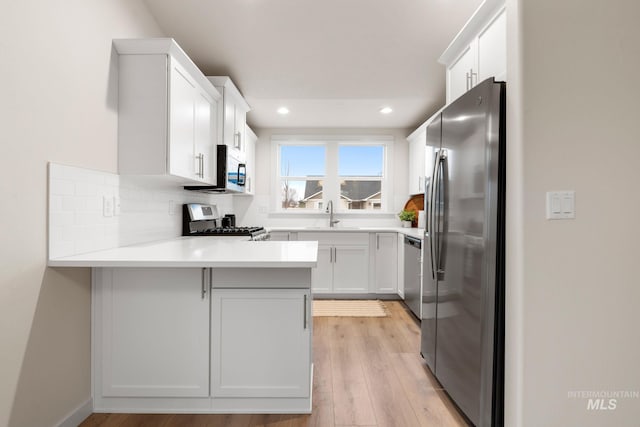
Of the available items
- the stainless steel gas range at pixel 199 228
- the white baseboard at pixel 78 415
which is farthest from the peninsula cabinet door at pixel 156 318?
the stainless steel gas range at pixel 199 228

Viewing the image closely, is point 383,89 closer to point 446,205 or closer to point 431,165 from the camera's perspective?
point 431,165

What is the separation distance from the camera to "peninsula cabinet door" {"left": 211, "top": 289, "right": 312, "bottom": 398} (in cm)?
178

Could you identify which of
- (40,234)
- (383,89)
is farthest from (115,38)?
(383,89)

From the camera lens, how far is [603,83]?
146 centimetres

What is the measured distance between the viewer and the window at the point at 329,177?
16.5 feet

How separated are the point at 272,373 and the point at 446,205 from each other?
1.35m

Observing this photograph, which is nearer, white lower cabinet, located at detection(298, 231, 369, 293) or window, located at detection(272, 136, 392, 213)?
white lower cabinet, located at detection(298, 231, 369, 293)

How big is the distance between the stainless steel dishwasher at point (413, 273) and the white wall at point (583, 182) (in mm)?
1818

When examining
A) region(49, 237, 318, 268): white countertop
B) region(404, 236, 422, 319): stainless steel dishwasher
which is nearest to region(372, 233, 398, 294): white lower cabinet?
region(404, 236, 422, 319): stainless steel dishwasher

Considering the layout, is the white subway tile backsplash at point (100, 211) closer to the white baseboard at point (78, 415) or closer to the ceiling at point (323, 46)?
the white baseboard at point (78, 415)

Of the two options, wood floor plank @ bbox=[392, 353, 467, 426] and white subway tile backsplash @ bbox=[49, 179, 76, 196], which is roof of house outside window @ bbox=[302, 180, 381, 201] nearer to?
wood floor plank @ bbox=[392, 353, 467, 426]

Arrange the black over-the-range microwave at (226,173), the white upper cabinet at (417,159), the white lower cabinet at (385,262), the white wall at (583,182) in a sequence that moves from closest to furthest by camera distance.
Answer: the white wall at (583,182), the black over-the-range microwave at (226,173), the white upper cabinet at (417,159), the white lower cabinet at (385,262)

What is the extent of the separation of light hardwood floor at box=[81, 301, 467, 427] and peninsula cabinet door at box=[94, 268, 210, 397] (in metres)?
0.28

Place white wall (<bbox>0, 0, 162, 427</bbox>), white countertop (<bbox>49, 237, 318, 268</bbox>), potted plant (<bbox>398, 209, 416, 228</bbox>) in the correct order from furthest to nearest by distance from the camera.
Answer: potted plant (<bbox>398, 209, 416, 228</bbox>)
white countertop (<bbox>49, 237, 318, 268</bbox>)
white wall (<bbox>0, 0, 162, 427</bbox>)
